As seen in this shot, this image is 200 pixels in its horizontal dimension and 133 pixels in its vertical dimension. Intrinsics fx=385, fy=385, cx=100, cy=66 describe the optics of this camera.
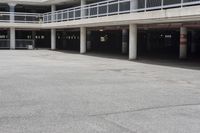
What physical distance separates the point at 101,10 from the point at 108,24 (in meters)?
1.36

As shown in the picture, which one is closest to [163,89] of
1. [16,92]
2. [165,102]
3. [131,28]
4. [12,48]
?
[165,102]

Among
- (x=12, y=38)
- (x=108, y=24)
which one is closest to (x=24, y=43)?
(x=12, y=38)

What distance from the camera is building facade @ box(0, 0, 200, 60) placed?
83.0 feet

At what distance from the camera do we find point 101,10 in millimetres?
33219

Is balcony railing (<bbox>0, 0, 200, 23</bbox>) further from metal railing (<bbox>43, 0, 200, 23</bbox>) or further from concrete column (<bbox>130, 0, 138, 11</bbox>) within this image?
concrete column (<bbox>130, 0, 138, 11</bbox>)

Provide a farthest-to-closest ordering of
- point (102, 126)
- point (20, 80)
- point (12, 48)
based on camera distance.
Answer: point (12, 48), point (20, 80), point (102, 126)

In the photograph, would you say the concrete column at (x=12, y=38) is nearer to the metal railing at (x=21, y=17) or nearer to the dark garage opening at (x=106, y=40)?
the metal railing at (x=21, y=17)

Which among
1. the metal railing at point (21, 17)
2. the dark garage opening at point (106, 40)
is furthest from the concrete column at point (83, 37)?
the dark garage opening at point (106, 40)

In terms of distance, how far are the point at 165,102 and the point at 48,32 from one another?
50.7 meters

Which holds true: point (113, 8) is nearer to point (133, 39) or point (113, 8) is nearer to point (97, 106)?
point (133, 39)

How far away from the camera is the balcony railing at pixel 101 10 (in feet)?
79.8

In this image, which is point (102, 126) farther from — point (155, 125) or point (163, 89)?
point (163, 89)

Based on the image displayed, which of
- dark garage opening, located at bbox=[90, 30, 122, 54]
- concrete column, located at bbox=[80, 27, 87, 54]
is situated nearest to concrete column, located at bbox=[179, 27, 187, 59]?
concrete column, located at bbox=[80, 27, 87, 54]

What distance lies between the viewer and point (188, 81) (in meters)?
17.5
